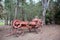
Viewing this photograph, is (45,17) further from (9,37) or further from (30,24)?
(9,37)

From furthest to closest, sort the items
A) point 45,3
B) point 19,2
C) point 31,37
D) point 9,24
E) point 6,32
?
1. point 45,3
2. point 19,2
3. point 9,24
4. point 6,32
5. point 31,37

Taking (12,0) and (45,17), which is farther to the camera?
(45,17)

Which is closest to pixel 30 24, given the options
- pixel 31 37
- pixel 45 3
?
pixel 31 37

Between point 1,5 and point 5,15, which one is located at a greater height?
point 1,5

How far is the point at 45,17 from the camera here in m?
4.95

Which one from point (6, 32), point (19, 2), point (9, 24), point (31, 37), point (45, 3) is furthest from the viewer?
point (45, 3)

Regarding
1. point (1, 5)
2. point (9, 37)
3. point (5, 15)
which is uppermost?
point (1, 5)

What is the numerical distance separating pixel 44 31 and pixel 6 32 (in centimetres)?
112

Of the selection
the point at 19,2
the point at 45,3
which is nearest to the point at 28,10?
the point at 19,2

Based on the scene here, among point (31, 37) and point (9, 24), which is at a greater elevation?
point (9, 24)

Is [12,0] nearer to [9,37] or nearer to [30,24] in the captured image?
[30,24]

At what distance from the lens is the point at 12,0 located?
443 cm

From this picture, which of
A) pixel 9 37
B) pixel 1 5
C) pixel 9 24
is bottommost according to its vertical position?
pixel 9 37

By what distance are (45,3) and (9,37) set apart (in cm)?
188
